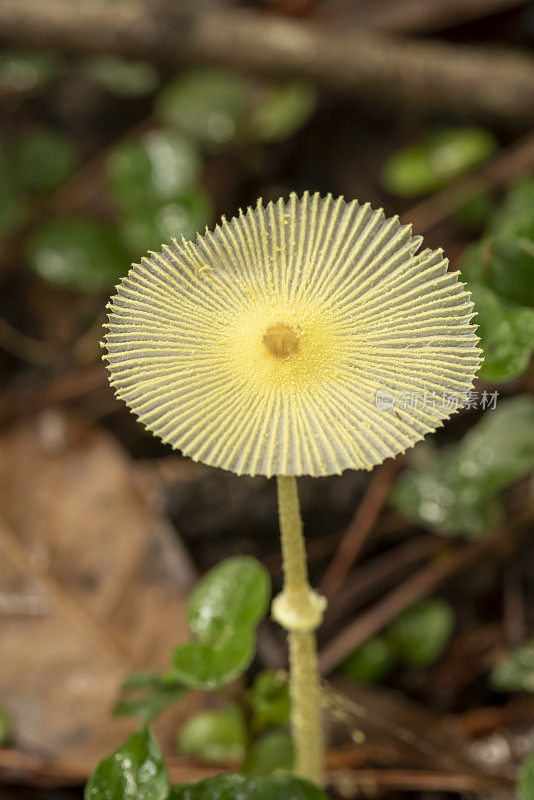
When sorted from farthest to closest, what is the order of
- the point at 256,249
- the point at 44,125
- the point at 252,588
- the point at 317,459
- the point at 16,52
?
the point at 44,125 → the point at 16,52 → the point at 252,588 → the point at 256,249 → the point at 317,459

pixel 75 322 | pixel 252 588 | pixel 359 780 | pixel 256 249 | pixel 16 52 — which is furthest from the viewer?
pixel 16 52

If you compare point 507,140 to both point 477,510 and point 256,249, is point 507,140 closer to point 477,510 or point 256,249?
point 477,510

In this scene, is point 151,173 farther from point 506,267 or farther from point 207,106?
point 506,267

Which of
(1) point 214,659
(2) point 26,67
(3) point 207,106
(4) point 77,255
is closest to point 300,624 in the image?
(1) point 214,659

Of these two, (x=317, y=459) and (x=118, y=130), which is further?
(x=118, y=130)

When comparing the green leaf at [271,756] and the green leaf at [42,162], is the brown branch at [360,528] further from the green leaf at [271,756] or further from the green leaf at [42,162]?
the green leaf at [42,162]

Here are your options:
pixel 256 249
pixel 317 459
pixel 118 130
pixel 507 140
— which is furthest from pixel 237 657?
pixel 118 130

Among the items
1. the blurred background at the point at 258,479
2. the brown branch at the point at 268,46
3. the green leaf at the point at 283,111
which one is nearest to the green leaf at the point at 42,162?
the blurred background at the point at 258,479
